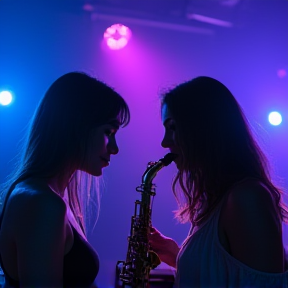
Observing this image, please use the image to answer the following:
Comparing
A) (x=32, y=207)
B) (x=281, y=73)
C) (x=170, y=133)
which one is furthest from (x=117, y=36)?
(x=32, y=207)

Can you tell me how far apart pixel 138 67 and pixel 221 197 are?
2519mm

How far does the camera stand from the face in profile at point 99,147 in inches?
63.0

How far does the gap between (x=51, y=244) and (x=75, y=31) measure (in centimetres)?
288

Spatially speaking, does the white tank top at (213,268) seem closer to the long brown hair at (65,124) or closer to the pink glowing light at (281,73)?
the long brown hair at (65,124)

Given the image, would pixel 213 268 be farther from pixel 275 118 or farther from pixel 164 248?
pixel 275 118

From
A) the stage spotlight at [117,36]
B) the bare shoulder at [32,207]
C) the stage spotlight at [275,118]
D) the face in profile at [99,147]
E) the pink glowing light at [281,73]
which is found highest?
the stage spotlight at [117,36]

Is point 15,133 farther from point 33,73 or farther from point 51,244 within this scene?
point 51,244

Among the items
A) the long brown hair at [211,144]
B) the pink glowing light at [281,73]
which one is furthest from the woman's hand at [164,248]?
the pink glowing light at [281,73]

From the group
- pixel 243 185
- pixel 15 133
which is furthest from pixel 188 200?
pixel 15 133

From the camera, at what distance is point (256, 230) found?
118 cm

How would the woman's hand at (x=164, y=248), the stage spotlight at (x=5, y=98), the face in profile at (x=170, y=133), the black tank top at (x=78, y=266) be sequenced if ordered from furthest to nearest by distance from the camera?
the stage spotlight at (x=5, y=98) < the woman's hand at (x=164, y=248) < the face in profile at (x=170, y=133) < the black tank top at (x=78, y=266)

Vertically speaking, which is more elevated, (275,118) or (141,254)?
(275,118)

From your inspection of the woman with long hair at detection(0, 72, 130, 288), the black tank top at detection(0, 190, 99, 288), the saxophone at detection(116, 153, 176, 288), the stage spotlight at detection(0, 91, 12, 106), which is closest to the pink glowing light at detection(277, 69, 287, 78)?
the saxophone at detection(116, 153, 176, 288)

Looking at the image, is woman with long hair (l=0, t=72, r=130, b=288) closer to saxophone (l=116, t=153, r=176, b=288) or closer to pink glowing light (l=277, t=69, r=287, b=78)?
saxophone (l=116, t=153, r=176, b=288)
